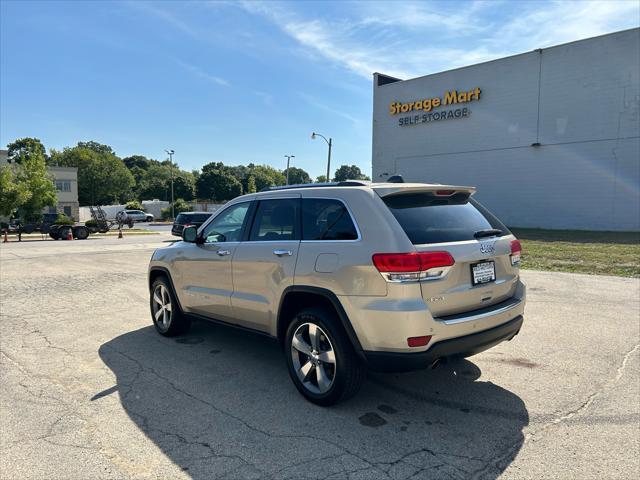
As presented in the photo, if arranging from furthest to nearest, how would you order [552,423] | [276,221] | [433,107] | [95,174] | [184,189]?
[184,189] < [95,174] < [433,107] < [276,221] < [552,423]

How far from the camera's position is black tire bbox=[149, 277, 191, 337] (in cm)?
539

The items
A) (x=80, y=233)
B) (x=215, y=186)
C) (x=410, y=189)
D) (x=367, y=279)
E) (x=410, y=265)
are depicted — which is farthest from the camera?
(x=215, y=186)

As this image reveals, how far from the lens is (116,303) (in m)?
7.67

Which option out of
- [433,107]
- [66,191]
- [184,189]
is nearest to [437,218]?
[433,107]

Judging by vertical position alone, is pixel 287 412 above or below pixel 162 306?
below

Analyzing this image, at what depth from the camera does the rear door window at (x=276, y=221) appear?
398cm

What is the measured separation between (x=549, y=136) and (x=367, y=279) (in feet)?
87.0

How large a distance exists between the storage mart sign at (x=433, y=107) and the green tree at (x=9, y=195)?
28114 mm

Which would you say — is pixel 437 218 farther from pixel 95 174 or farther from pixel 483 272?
pixel 95 174

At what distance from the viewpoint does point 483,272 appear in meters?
3.48

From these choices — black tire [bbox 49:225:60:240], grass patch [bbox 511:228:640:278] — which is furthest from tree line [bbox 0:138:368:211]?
grass patch [bbox 511:228:640:278]

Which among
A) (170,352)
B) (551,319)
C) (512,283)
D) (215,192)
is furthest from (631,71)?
(215,192)

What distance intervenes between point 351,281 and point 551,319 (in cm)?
434

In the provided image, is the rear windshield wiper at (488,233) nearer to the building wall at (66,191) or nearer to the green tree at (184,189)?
the building wall at (66,191)
